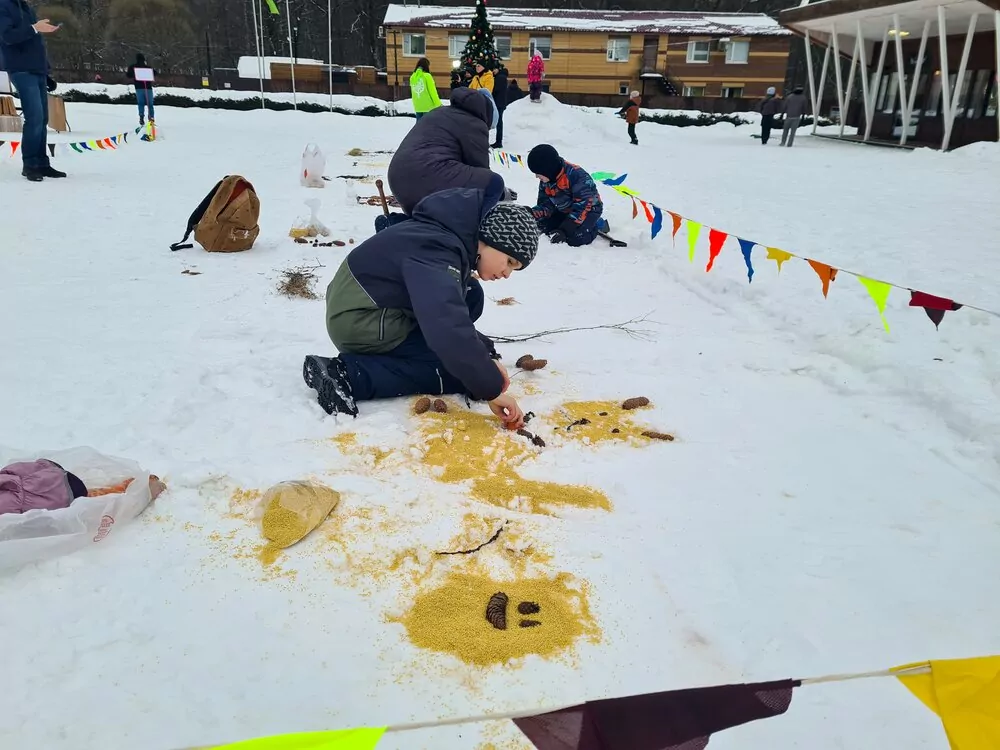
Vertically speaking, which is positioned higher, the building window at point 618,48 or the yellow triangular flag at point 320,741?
the building window at point 618,48

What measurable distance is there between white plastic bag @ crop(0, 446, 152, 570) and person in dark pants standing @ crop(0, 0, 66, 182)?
668 cm

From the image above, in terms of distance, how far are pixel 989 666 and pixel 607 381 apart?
96.0 inches

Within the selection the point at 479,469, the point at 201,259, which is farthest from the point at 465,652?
the point at 201,259

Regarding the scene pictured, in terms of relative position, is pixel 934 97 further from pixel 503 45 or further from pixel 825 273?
pixel 503 45

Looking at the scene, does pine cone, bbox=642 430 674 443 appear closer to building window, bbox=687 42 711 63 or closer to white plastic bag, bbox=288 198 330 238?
white plastic bag, bbox=288 198 330 238

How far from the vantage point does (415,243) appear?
2662 mm

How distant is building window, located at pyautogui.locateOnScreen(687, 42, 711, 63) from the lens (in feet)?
101

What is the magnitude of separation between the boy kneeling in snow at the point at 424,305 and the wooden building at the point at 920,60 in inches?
569

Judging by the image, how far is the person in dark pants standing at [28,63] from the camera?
668 centimetres

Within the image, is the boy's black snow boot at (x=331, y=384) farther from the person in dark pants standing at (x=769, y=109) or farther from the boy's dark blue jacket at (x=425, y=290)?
the person in dark pants standing at (x=769, y=109)

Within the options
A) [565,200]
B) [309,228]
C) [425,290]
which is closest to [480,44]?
[565,200]

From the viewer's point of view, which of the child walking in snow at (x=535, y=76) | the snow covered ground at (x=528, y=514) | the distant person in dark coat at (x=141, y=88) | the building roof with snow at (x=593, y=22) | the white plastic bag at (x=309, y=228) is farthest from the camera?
the building roof with snow at (x=593, y=22)

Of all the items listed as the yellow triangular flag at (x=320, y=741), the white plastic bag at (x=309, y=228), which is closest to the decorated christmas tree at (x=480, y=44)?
the white plastic bag at (x=309, y=228)

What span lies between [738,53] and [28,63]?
102ft
